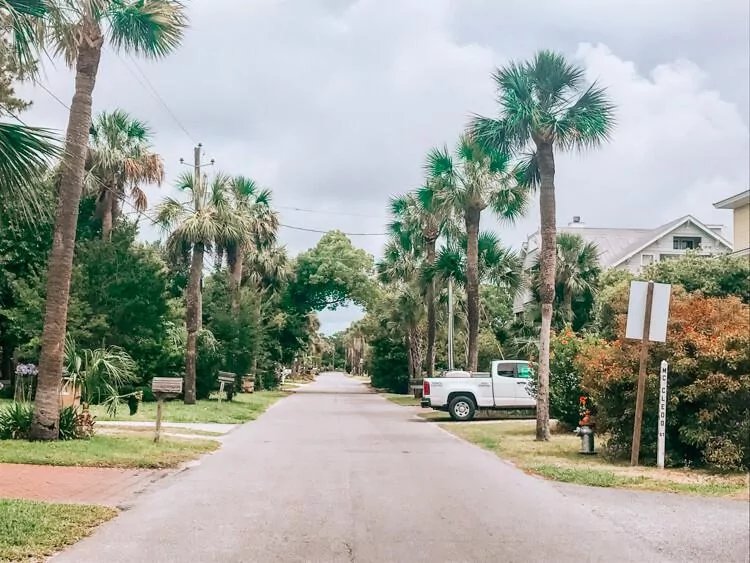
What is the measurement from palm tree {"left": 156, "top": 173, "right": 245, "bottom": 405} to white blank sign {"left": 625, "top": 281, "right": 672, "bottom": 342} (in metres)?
18.5

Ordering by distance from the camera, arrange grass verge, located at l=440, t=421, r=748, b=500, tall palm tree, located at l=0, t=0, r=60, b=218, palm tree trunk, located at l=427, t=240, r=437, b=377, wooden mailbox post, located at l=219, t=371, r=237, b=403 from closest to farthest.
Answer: tall palm tree, located at l=0, t=0, r=60, b=218
grass verge, located at l=440, t=421, r=748, b=500
wooden mailbox post, located at l=219, t=371, r=237, b=403
palm tree trunk, located at l=427, t=240, r=437, b=377

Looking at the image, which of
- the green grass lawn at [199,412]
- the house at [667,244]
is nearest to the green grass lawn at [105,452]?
the green grass lawn at [199,412]

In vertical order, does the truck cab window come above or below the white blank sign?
below

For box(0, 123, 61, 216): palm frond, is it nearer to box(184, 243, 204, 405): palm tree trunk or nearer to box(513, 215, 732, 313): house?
box(184, 243, 204, 405): palm tree trunk

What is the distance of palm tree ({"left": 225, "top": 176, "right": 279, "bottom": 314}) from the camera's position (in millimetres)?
35781

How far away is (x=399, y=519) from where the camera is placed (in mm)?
8680

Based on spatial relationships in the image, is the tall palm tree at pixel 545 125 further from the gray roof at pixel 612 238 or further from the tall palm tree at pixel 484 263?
the gray roof at pixel 612 238

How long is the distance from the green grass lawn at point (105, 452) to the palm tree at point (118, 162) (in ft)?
54.4

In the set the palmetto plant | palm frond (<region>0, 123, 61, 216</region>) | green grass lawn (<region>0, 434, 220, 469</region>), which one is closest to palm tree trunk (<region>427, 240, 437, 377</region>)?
the palmetto plant

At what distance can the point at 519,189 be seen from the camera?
26.8 metres

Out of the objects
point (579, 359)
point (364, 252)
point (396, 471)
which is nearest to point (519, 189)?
point (579, 359)

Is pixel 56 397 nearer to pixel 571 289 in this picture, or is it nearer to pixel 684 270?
pixel 684 270

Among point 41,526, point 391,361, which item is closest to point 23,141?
point 41,526

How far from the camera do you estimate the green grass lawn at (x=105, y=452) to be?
12.5 m
